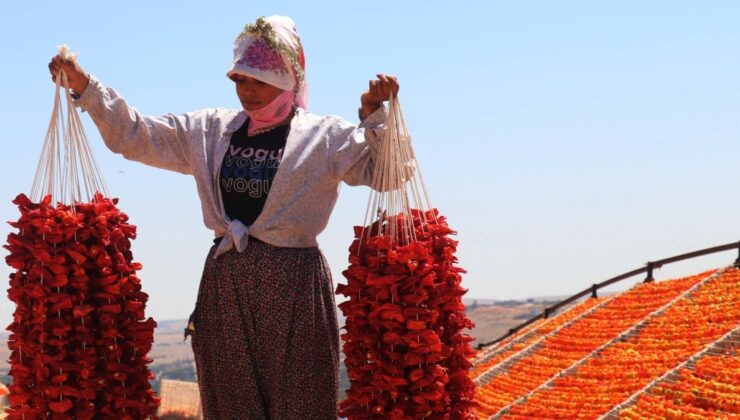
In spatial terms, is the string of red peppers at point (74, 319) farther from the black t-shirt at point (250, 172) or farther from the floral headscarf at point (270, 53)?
the floral headscarf at point (270, 53)

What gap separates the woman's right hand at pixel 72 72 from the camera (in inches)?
132

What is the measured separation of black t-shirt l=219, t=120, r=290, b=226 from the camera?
3320 mm

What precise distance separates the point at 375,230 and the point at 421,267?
25 cm

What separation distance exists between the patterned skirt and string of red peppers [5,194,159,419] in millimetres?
324

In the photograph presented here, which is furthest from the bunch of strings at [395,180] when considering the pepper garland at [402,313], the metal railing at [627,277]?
the metal railing at [627,277]

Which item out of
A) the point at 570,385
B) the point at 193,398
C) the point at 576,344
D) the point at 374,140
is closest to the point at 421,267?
the point at 374,140

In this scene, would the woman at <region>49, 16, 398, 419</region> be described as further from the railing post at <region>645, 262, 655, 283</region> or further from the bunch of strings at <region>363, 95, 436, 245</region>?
the railing post at <region>645, 262, 655, 283</region>

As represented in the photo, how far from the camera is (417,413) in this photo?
319 centimetres

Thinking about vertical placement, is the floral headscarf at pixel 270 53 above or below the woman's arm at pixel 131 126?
above

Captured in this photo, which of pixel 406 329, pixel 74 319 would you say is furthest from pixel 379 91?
pixel 74 319

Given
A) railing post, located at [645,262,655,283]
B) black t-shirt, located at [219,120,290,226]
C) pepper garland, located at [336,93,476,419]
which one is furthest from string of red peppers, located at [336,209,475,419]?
railing post, located at [645,262,655,283]

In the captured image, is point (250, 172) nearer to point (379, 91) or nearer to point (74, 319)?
point (379, 91)

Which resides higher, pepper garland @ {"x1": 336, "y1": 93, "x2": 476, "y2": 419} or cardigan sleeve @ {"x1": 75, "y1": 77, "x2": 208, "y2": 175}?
cardigan sleeve @ {"x1": 75, "y1": 77, "x2": 208, "y2": 175}

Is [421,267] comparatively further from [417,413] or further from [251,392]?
[251,392]
